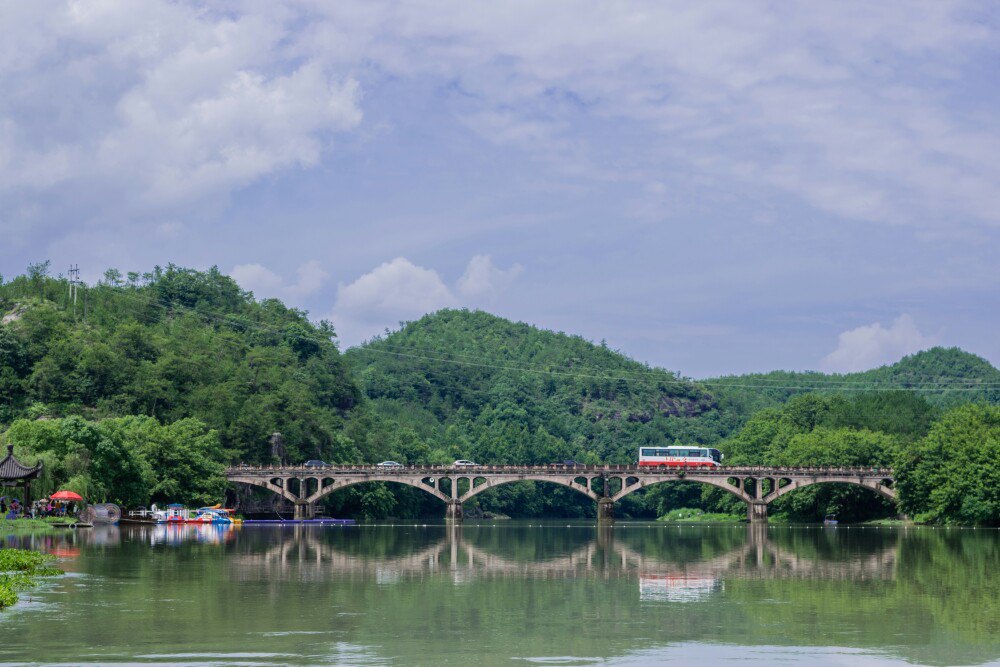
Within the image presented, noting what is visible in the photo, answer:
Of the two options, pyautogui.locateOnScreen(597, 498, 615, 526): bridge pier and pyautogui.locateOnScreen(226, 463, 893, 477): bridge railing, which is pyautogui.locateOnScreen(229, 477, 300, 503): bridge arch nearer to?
pyautogui.locateOnScreen(226, 463, 893, 477): bridge railing

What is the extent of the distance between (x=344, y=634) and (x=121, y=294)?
6919 inches

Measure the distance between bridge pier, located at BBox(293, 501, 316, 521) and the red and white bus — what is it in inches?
1465

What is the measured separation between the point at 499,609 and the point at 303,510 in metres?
110

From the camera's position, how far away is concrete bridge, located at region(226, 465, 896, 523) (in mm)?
133500

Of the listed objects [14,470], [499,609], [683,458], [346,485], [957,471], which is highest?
[683,458]

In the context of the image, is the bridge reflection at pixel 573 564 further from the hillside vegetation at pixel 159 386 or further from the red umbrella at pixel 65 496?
the hillside vegetation at pixel 159 386

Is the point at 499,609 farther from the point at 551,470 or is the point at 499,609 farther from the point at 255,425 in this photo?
the point at 255,425

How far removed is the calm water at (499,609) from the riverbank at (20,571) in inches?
30.1

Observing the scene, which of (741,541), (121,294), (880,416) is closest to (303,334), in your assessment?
(121,294)

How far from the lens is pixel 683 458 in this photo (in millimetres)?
149625

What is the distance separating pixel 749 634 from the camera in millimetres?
29234

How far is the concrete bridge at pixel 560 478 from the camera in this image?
133500mm

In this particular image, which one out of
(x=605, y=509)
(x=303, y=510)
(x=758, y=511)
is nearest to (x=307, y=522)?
(x=303, y=510)

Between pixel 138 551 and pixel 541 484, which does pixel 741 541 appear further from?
pixel 541 484
